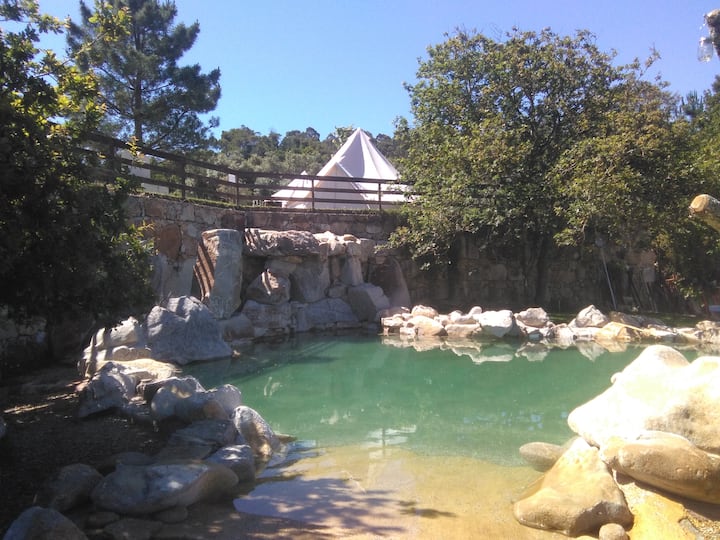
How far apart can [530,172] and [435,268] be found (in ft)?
12.0

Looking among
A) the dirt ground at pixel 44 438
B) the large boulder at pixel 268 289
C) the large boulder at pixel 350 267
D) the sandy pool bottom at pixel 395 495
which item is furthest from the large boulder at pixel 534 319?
the dirt ground at pixel 44 438

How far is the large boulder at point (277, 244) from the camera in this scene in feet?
40.9

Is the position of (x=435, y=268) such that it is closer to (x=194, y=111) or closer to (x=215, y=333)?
(x=215, y=333)

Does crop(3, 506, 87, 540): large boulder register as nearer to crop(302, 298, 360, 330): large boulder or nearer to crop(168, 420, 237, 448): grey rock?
crop(168, 420, 237, 448): grey rock

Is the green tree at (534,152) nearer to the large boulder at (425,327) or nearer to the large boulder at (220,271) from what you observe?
the large boulder at (425,327)

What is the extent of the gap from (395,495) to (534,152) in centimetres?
1145

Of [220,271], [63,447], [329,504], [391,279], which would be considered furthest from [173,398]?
[391,279]

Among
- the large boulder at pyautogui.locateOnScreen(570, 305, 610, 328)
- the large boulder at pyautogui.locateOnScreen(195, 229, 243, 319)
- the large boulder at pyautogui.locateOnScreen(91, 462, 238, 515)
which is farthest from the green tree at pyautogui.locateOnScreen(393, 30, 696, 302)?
the large boulder at pyautogui.locateOnScreen(91, 462, 238, 515)

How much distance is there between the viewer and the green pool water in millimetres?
5621

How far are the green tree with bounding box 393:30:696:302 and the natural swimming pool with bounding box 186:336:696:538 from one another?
3.58 metres

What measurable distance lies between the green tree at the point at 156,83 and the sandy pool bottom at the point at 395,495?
16002 mm

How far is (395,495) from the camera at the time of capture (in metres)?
4.06

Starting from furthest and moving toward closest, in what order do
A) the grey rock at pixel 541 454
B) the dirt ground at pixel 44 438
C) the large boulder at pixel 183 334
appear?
the large boulder at pixel 183 334, the grey rock at pixel 541 454, the dirt ground at pixel 44 438

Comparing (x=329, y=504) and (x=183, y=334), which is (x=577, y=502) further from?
(x=183, y=334)
